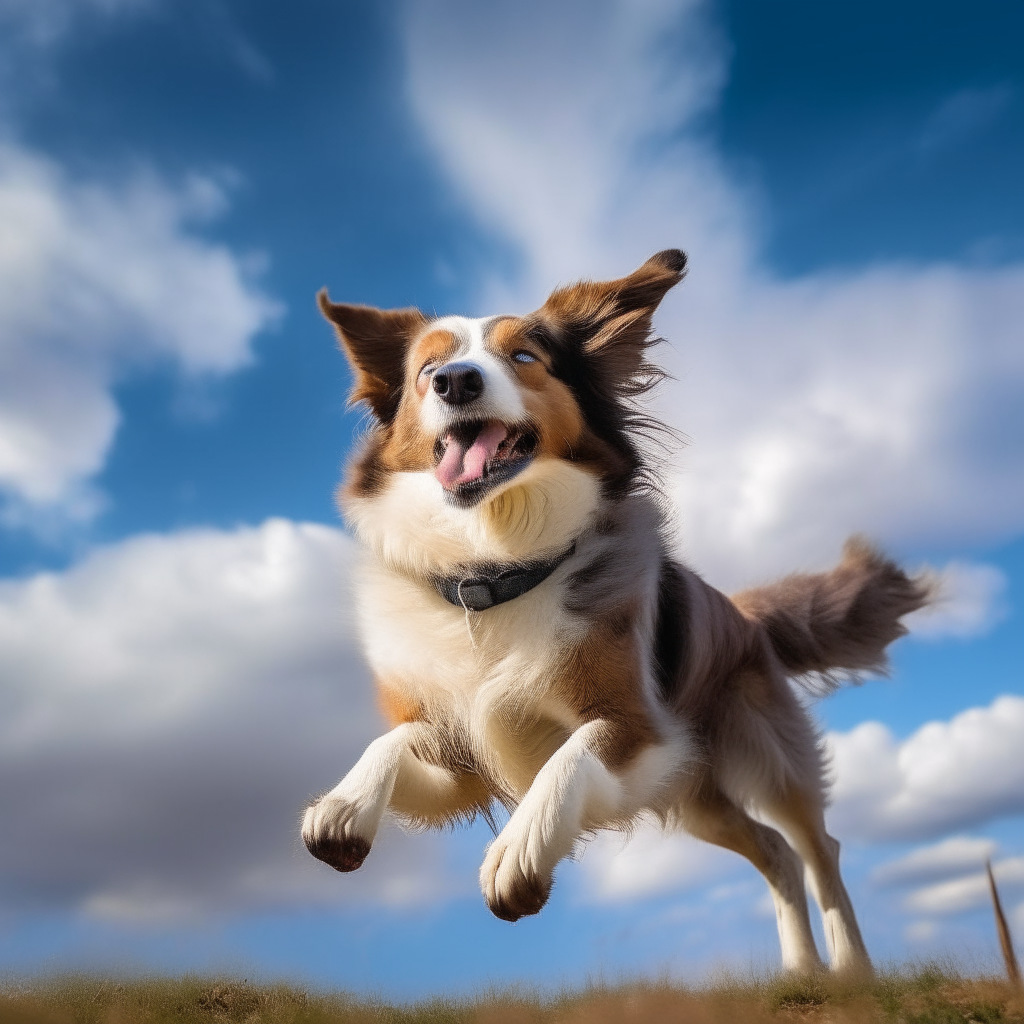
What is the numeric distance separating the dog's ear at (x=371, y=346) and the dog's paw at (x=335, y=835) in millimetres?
2057

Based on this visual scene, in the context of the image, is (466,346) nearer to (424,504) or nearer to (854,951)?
(424,504)

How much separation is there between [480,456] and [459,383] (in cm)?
34

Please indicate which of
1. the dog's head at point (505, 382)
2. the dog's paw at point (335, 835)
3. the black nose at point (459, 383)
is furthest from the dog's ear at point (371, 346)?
the dog's paw at point (335, 835)

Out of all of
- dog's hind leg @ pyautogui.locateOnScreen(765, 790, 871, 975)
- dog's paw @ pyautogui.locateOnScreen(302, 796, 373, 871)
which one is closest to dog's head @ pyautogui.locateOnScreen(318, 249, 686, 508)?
dog's paw @ pyautogui.locateOnScreen(302, 796, 373, 871)

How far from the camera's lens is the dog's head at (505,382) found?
4.48 metres

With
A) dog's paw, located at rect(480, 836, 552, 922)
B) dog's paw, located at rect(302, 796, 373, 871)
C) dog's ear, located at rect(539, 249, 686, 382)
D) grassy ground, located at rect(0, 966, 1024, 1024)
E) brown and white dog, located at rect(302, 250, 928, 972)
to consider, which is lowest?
grassy ground, located at rect(0, 966, 1024, 1024)

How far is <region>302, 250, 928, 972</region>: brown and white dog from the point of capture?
4328 mm

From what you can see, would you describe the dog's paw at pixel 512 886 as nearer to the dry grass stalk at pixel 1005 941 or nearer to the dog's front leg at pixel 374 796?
the dog's front leg at pixel 374 796

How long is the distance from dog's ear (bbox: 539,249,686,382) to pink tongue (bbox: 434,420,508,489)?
3.11ft

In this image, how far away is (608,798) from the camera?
165 inches

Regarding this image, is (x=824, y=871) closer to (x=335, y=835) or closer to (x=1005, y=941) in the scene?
(x=1005, y=941)

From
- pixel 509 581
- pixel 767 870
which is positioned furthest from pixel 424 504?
pixel 767 870

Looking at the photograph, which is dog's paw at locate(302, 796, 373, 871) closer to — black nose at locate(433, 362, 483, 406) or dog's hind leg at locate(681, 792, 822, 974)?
black nose at locate(433, 362, 483, 406)

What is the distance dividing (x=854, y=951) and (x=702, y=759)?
Result: 1.44 m
